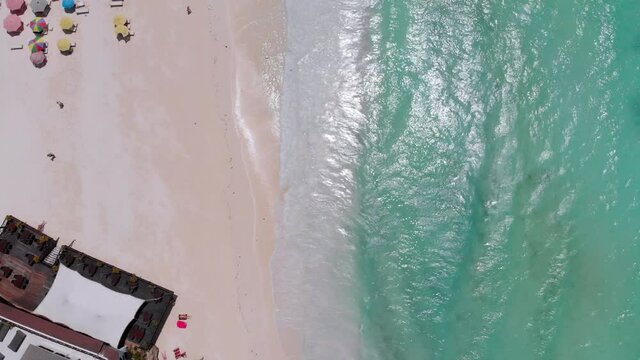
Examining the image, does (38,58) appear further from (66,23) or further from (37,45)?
(66,23)

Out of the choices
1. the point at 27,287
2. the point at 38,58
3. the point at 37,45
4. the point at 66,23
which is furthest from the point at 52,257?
the point at 66,23

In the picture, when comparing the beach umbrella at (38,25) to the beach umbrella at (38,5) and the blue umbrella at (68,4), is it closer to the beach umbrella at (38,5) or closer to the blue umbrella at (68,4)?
the beach umbrella at (38,5)

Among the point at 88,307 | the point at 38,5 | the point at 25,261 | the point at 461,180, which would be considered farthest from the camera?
the point at 38,5

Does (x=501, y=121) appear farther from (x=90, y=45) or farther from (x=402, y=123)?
(x=90, y=45)

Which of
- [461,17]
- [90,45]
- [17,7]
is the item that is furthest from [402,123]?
[17,7]

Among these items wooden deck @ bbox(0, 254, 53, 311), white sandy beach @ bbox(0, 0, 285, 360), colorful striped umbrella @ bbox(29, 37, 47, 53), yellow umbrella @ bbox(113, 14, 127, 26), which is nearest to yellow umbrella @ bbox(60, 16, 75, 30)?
white sandy beach @ bbox(0, 0, 285, 360)
